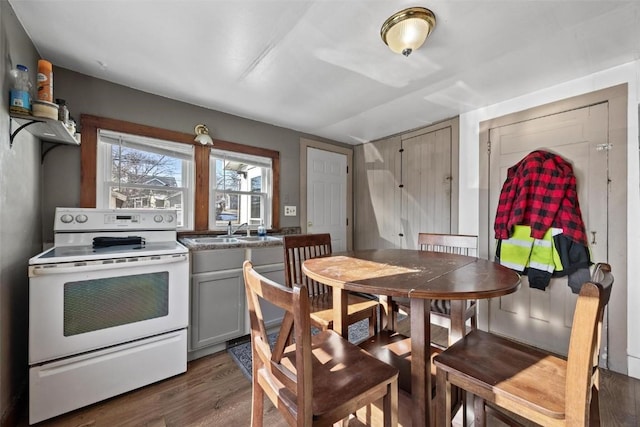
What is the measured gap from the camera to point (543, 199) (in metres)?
2.18

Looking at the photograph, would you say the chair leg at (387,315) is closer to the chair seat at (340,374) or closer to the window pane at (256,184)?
the chair seat at (340,374)

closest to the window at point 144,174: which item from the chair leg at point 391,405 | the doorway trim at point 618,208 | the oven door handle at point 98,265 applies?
the oven door handle at point 98,265

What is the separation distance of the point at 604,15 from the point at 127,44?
293cm

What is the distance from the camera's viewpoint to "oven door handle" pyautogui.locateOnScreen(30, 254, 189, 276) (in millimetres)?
1422

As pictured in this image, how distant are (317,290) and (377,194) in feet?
7.39

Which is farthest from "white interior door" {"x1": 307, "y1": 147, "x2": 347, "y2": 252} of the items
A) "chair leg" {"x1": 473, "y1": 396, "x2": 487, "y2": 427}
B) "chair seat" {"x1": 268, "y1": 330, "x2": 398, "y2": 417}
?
"chair leg" {"x1": 473, "y1": 396, "x2": 487, "y2": 427}

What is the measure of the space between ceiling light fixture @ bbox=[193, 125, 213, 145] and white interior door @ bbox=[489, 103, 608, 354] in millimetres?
2864

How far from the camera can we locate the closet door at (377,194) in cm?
358

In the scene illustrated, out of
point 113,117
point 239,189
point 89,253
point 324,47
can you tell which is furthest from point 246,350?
point 324,47

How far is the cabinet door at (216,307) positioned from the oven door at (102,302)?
202mm

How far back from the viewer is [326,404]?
0.84 metres

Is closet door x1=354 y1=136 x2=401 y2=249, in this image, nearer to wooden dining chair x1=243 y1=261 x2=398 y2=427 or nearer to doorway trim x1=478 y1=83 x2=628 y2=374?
doorway trim x1=478 y1=83 x2=628 y2=374

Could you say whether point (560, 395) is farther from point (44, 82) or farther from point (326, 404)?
point (44, 82)

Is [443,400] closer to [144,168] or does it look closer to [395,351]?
[395,351]
